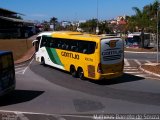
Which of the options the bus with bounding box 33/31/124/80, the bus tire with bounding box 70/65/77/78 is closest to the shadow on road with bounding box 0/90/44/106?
the bus with bounding box 33/31/124/80

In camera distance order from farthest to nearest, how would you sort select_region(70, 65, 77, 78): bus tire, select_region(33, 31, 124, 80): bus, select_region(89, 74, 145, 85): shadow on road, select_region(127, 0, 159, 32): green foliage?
select_region(127, 0, 159, 32): green foliage → select_region(70, 65, 77, 78): bus tire → select_region(89, 74, 145, 85): shadow on road → select_region(33, 31, 124, 80): bus

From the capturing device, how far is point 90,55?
2150 cm

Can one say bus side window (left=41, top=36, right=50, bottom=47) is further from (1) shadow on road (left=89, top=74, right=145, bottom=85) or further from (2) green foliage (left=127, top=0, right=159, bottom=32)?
(2) green foliage (left=127, top=0, right=159, bottom=32)

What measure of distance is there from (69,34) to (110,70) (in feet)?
16.1

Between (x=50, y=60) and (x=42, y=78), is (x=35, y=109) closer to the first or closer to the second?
(x=42, y=78)

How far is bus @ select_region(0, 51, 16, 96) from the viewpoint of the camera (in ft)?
52.7

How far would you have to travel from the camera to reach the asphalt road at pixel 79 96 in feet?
48.5

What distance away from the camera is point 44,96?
1780 centimetres

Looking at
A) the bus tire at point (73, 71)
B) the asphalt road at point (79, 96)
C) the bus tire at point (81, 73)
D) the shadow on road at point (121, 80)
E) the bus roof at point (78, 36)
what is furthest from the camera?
the bus tire at point (73, 71)

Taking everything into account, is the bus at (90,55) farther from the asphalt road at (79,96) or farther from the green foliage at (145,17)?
the green foliage at (145,17)

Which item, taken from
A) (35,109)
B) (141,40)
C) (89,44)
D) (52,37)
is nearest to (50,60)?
(52,37)

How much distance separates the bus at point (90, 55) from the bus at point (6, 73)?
564 centimetres

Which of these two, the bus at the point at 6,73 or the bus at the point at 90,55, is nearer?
the bus at the point at 6,73

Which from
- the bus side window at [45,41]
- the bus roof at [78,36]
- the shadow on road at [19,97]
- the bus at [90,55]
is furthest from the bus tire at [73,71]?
the shadow on road at [19,97]
